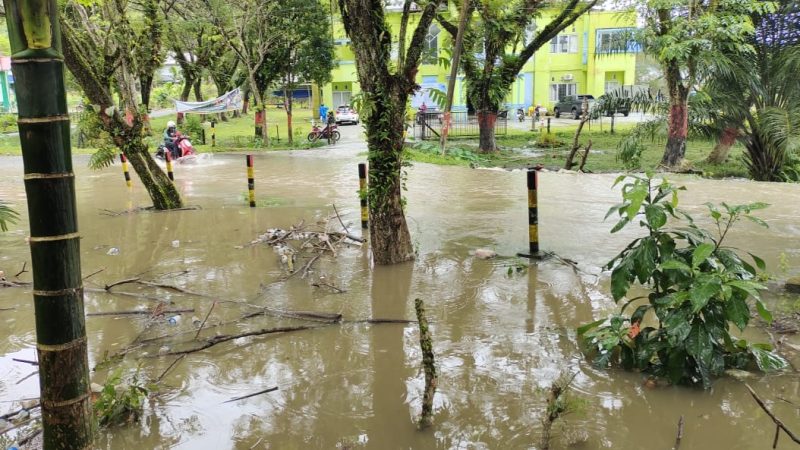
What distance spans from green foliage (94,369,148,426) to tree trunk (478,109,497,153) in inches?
722

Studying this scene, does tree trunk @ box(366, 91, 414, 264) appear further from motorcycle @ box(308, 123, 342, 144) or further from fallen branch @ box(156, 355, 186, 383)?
motorcycle @ box(308, 123, 342, 144)

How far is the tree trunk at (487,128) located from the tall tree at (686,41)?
597 cm

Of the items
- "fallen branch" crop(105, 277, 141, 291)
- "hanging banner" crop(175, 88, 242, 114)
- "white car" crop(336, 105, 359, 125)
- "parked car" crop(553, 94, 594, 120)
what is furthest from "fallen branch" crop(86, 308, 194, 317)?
"parked car" crop(553, 94, 594, 120)

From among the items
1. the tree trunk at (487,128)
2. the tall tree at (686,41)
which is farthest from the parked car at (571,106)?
the tall tree at (686,41)

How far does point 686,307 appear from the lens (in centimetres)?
413

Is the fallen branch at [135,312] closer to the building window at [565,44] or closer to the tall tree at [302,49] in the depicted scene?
the tall tree at [302,49]

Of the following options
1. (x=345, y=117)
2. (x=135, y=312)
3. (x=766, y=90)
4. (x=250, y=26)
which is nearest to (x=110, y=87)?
(x=135, y=312)

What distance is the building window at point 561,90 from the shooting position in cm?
4409

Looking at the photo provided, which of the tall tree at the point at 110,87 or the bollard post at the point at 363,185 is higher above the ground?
the tall tree at the point at 110,87

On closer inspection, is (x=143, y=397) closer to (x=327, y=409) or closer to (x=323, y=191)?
(x=327, y=409)

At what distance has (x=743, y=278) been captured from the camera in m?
4.24

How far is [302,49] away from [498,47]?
1156cm

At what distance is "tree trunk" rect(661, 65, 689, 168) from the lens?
625 inches

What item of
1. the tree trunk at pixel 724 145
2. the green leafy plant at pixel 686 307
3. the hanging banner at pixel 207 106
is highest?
the hanging banner at pixel 207 106
